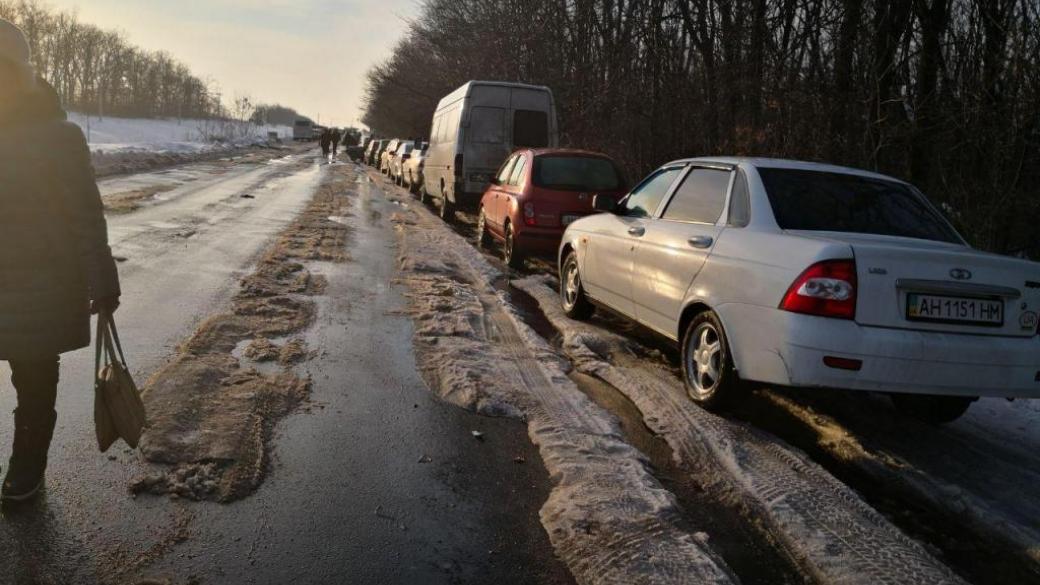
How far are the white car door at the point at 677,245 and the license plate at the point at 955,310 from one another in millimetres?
1233

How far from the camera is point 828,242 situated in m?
3.84

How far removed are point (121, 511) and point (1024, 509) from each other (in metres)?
3.99

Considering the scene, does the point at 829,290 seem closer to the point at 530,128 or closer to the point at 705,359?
the point at 705,359

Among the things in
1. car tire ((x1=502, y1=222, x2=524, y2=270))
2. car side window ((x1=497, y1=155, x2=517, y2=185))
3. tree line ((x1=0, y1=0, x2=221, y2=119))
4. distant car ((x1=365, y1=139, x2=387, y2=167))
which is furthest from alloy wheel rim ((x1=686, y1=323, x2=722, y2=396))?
tree line ((x1=0, y1=0, x2=221, y2=119))

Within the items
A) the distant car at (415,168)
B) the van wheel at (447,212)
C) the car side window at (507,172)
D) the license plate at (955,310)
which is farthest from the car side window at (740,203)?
the distant car at (415,168)

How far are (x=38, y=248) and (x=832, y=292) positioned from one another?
353 cm

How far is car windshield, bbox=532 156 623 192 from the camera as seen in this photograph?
31.1 feet

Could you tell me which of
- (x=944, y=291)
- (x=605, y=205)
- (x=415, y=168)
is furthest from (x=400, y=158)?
(x=944, y=291)

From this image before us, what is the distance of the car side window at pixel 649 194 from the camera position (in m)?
5.84

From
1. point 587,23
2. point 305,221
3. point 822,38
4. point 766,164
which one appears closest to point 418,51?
point 587,23

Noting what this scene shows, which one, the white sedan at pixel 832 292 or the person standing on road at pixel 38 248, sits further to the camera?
the white sedan at pixel 832 292

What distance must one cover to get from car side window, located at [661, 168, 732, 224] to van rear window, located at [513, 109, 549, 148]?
29.3 feet

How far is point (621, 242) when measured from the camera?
600 cm

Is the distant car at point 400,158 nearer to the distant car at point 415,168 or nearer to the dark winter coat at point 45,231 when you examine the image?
the distant car at point 415,168
